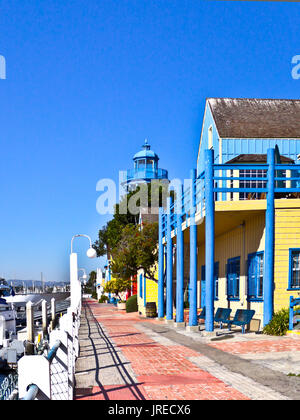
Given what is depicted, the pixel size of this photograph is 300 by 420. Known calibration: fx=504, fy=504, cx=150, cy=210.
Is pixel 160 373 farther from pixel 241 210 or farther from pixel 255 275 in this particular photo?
pixel 255 275

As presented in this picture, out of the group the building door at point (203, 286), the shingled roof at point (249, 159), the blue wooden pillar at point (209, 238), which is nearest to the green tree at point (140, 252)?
the building door at point (203, 286)

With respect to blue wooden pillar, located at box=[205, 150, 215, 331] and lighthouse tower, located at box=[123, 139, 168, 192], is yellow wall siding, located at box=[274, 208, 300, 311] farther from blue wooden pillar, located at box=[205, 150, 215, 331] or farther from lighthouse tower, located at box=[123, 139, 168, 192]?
lighthouse tower, located at box=[123, 139, 168, 192]

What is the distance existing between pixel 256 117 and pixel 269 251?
10737 mm

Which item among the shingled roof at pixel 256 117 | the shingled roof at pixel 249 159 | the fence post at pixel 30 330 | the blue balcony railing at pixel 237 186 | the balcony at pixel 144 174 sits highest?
the balcony at pixel 144 174

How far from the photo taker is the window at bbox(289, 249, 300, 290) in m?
15.9

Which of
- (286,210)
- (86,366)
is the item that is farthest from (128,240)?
(86,366)

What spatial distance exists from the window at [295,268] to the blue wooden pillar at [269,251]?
1.13m

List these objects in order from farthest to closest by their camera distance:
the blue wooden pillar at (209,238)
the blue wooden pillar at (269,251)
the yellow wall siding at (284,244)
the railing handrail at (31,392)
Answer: the yellow wall siding at (284,244) < the blue wooden pillar at (209,238) < the blue wooden pillar at (269,251) < the railing handrail at (31,392)

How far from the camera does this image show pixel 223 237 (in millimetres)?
21984

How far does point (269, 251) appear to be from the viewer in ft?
49.6

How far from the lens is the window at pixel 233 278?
63.9 ft

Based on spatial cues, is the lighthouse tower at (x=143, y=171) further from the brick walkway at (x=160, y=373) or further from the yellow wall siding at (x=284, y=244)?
the brick walkway at (x=160, y=373)
